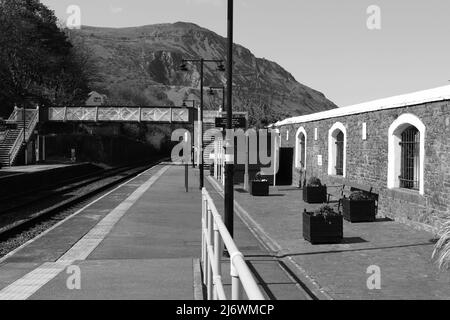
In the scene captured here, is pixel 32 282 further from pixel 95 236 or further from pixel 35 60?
pixel 35 60

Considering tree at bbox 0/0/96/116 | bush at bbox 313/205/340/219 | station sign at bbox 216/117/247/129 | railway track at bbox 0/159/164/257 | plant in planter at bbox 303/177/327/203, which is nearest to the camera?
bush at bbox 313/205/340/219

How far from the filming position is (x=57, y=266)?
334 inches

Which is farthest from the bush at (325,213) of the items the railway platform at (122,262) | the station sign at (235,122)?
the station sign at (235,122)

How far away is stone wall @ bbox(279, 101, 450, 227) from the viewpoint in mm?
11336

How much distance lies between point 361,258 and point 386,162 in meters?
5.73

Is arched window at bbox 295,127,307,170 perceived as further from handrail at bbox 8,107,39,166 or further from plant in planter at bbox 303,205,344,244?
handrail at bbox 8,107,39,166

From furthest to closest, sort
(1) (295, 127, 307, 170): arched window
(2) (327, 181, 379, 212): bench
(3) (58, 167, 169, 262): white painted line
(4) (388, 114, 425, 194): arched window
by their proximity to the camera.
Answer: (1) (295, 127, 307, 170): arched window < (2) (327, 181, 379, 212): bench < (4) (388, 114, 425, 194): arched window < (3) (58, 167, 169, 262): white painted line

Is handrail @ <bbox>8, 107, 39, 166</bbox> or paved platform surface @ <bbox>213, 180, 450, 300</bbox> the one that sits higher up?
handrail @ <bbox>8, 107, 39, 166</bbox>

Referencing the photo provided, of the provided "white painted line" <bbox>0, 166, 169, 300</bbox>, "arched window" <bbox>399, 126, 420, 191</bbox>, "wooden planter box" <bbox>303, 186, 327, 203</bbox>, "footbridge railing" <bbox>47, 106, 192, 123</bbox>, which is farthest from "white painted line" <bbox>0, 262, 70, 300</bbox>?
"footbridge railing" <bbox>47, 106, 192, 123</bbox>

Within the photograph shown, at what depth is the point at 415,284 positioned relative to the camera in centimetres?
734

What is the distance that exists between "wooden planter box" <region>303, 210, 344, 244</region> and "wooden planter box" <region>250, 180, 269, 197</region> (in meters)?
10.1
